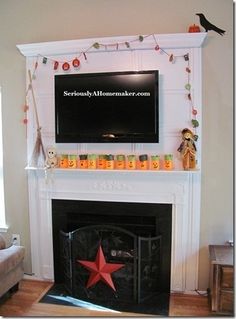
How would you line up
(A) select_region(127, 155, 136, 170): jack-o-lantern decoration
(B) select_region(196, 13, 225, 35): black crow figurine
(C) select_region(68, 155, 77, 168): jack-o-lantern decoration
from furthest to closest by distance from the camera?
(C) select_region(68, 155, 77, 168): jack-o-lantern decoration, (A) select_region(127, 155, 136, 170): jack-o-lantern decoration, (B) select_region(196, 13, 225, 35): black crow figurine

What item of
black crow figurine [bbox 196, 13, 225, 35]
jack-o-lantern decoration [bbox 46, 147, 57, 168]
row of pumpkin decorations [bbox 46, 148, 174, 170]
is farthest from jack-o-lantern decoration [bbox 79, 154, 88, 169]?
black crow figurine [bbox 196, 13, 225, 35]

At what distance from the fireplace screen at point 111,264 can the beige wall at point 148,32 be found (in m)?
0.45

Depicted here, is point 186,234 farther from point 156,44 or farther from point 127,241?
point 156,44

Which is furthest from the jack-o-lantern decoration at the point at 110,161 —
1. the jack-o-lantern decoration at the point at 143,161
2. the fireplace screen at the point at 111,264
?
the fireplace screen at the point at 111,264

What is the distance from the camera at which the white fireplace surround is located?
7.38ft

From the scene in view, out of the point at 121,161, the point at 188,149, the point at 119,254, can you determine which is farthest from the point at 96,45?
the point at 119,254

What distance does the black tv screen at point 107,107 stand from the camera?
2230mm

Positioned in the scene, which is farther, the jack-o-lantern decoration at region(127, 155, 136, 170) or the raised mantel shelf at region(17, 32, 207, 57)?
the jack-o-lantern decoration at region(127, 155, 136, 170)

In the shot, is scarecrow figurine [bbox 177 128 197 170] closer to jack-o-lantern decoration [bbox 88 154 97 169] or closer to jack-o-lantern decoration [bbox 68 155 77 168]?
jack-o-lantern decoration [bbox 88 154 97 169]

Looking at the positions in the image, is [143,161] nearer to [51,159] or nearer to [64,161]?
[64,161]

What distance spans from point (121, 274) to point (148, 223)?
0.46 metres

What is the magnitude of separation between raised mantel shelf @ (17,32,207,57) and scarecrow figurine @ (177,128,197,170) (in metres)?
0.67

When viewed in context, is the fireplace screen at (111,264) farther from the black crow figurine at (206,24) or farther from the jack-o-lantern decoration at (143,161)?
the black crow figurine at (206,24)

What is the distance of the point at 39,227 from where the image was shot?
2555mm
